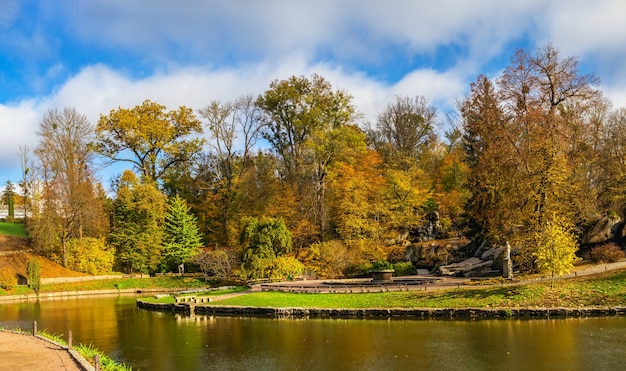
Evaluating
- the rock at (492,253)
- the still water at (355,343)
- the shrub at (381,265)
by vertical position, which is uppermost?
the rock at (492,253)

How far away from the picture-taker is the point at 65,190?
5575 cm

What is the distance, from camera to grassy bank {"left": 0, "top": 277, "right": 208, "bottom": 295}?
163ft

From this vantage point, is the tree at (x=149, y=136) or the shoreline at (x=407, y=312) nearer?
the shoreline at (x=407, y=312)

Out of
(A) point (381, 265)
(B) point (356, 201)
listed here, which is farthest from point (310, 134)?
(A) point (381, 265)

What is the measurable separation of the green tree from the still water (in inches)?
555

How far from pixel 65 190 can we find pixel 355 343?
4603 centimetres

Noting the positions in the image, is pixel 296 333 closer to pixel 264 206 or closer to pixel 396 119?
pixel 264 206

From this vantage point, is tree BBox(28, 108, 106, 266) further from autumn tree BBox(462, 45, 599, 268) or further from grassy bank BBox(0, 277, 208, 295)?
autumn tree BBox(462, 45, 599, 268)

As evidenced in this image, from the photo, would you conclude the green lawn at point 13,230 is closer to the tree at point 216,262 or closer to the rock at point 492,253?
the tree at point 216,262

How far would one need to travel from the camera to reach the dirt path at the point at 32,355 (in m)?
15.4

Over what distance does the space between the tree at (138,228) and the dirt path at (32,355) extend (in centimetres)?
3511

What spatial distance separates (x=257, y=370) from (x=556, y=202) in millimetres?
24413

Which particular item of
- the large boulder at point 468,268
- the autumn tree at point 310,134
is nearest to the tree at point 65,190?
the autumn tree at point 310,134

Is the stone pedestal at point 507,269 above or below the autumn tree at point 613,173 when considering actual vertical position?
below
